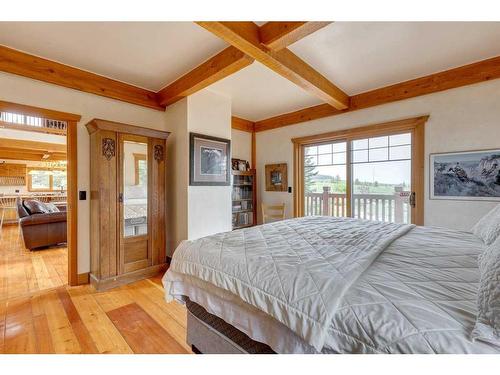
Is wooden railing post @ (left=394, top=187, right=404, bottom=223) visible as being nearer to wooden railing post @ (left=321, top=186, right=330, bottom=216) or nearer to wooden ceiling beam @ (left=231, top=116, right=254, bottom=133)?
wooden railing post @ (left=321, top=186, right=330, bottom=216)

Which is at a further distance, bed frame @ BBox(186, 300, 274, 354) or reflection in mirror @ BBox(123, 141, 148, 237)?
reflection in mirror @ BBox(123, 141, 148, 237)

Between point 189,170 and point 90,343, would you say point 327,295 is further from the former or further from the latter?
point 189,170

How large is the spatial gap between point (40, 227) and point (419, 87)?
628cm

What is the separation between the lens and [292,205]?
4328 millimetres

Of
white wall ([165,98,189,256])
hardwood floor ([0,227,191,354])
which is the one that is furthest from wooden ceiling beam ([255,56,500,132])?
hardwood floor ([0,227,191,354])

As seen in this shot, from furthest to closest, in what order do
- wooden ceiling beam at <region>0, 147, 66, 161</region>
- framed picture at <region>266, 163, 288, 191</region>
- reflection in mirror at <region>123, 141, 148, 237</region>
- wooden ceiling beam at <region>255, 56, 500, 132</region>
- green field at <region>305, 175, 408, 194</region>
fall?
wooden ceiling beam at <region>0, 147, 66, 161</region> → framed picture at <region>266, 163, 288, 191</region> → green field at <region>305, 175, 408, 194</region> → reflection in mirror at <region>123, 141, 148, 237</region> → wooden ceiling beam at <region>255, 56, 500, 132</region>

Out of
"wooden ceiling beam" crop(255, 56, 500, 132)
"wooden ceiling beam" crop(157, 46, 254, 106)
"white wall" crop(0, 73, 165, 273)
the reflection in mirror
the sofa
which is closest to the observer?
"wooden ceiling beam" crop(157, 46, 254, 106)

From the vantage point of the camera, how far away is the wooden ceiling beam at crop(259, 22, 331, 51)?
1.67 meters

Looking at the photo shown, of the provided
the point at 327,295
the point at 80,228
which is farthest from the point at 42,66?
the point at 327,295

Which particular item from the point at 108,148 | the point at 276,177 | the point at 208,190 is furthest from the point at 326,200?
the point at 108,148

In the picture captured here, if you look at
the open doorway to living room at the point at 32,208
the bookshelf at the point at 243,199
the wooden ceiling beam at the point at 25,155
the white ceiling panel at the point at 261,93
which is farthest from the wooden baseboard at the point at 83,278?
the wooden ceiling beam at the point at 25,155

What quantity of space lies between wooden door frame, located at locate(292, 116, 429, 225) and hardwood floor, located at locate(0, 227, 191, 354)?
2.79 meters

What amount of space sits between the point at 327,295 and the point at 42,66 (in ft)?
11.0

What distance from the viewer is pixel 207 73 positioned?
8.10 ft
